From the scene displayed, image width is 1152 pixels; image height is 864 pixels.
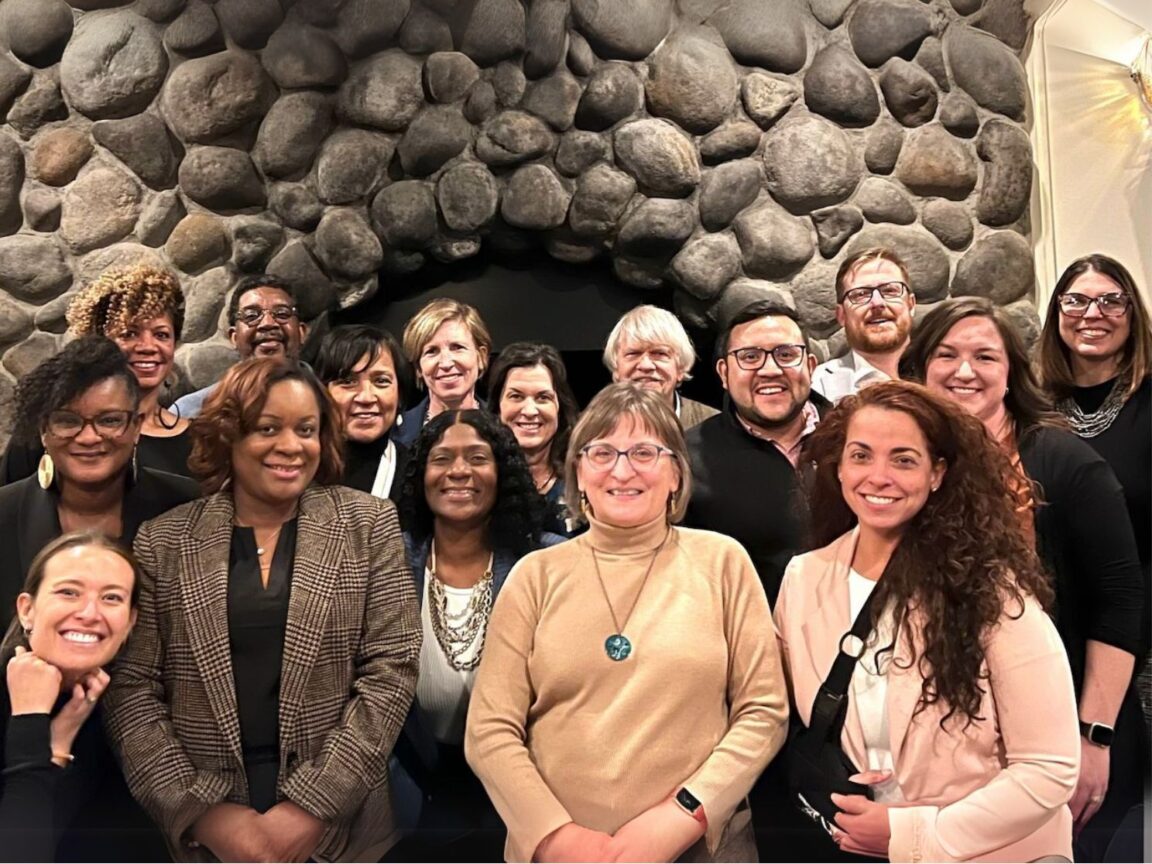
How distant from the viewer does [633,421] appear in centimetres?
197

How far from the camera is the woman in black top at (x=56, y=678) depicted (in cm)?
192

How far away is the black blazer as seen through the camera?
213 centimetres

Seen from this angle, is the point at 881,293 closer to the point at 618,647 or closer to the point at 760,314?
the point at 760,314

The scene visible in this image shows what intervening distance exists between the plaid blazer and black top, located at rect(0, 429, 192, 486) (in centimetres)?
36

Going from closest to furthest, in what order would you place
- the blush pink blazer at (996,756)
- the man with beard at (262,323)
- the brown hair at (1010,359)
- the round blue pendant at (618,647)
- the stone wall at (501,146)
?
the blush pink blazer at (996,756), the round blue pendant at (618,647), the brown hair at (1010,359), the man with beard at (262,323), the stone wall at (501,146)

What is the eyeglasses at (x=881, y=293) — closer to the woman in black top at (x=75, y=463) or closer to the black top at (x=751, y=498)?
the black top at (x=751, y=498)

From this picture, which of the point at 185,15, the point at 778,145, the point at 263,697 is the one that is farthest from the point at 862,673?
the point at 185,15

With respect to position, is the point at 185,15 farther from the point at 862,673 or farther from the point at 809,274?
the point at 862,673

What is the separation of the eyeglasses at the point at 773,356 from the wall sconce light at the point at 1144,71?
163 centimetres

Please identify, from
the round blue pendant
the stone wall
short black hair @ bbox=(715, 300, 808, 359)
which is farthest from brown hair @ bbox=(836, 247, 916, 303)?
the round blue pendant

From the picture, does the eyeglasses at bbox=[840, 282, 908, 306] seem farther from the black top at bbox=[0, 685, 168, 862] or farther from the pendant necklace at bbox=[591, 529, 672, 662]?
the black top at bbox=[0, 685, 168, 862]

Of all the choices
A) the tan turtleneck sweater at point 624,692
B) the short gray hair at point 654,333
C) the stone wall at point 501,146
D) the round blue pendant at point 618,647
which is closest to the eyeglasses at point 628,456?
the tan turtleneck sweater at point 624,692

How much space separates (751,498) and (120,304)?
1.42 metres

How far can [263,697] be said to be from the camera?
199 centimetres
